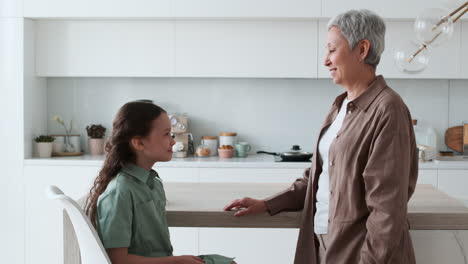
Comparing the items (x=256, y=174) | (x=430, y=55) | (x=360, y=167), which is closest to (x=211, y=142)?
(x=256, y=174)

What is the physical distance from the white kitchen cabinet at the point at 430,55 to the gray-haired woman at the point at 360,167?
2245mm

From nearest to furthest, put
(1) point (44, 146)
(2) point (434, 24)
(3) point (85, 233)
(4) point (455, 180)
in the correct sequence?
(3) point (85, 233)
(2) point (434, 24)
(4) point (455, 180)
(1) point (44, 146)

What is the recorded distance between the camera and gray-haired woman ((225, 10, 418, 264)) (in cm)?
168

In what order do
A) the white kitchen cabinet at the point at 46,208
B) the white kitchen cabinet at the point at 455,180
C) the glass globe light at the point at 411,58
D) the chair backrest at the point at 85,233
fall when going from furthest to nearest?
the white kitchen cabinet at the point at 46,208 < the white kitchen cabinet at the point at 455,180 < the glass globe light at the point at 411,58 < the chair backrest at the point at 85,233

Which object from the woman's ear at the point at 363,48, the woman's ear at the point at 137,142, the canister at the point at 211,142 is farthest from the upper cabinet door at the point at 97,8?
the woman's ear at the point at 363,48

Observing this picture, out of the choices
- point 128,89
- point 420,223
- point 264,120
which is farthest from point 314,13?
point 420,223

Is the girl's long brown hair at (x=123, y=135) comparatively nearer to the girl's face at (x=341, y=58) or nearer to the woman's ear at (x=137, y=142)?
the woman's ear at (x=137, y=142)

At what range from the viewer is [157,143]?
1967 millimetres

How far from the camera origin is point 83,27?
4348mm

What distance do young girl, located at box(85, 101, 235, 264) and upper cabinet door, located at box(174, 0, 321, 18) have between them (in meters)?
2.29

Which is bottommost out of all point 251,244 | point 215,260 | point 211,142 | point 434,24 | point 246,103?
point 251,244

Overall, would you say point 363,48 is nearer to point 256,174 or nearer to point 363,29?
point 363,29

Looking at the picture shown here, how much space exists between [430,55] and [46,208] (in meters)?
2.82

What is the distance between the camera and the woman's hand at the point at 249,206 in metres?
2.12
